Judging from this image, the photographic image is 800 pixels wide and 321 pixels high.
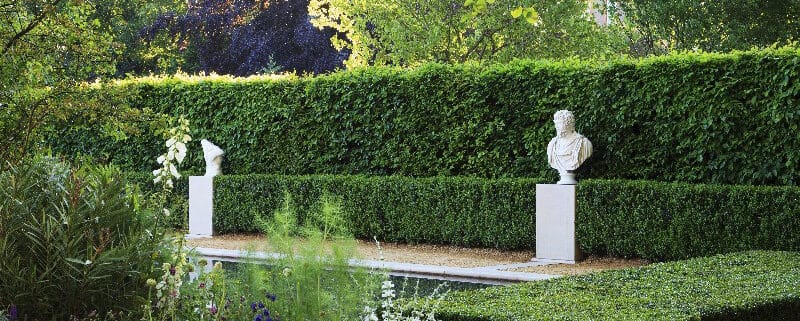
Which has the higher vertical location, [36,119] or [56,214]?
[36,119]

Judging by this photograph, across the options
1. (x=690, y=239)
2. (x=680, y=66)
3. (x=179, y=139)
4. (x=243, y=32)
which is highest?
(x=243, y=32)

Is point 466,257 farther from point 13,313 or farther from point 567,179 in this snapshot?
point 13,313

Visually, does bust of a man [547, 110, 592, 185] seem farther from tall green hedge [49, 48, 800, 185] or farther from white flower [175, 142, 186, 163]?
white flower [175, 142, 186, 163]

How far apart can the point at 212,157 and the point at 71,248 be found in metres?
12.7

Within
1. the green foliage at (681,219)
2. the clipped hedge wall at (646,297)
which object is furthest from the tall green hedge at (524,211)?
the clipped hedge wall at (646,297)

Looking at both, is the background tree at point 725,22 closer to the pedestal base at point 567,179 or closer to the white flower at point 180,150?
the pedestal base at point 567,179

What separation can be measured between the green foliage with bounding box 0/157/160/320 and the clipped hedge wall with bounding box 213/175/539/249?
8077 millimetres

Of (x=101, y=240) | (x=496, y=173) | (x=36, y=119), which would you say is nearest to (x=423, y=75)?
(x=496, y=173)

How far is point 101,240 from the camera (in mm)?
3902

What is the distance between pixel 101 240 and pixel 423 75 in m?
10.5

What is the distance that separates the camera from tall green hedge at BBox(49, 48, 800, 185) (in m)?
11.1

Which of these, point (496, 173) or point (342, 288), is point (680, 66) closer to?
point (496, 173)

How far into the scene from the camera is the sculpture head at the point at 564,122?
478 inches

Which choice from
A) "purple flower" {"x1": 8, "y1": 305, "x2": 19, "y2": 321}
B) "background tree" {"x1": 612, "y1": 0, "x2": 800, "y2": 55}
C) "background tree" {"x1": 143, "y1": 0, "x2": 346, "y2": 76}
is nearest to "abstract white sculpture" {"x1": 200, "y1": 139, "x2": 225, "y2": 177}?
"background tree" {"x1": 612, "y1": 0, "x2": 800, "y2": 55}
